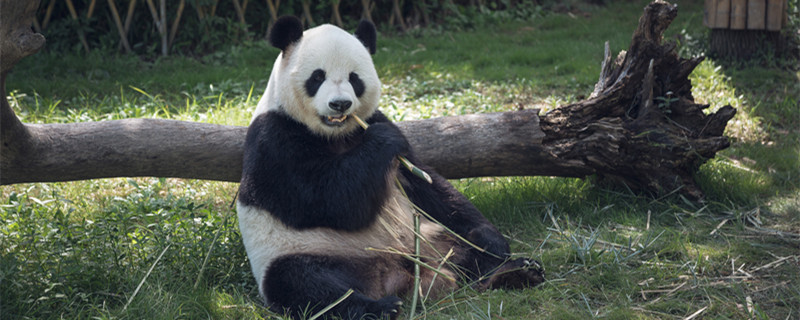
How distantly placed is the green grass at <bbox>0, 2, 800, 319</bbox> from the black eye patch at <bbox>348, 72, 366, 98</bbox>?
1074 mm

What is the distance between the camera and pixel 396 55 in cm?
815

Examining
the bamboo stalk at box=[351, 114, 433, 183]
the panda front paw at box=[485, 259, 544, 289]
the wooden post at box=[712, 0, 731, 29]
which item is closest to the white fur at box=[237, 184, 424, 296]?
the bamboo stalk at box=[351, 114, 433, 183]

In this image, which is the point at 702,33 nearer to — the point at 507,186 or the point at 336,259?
the point at 507,186

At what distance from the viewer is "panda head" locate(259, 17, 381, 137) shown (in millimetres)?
3080

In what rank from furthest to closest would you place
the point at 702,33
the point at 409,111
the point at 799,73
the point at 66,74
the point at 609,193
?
the point at 702,33, the point at 66,74, the point at 799,73, the point at 409,111, the point at 609,193

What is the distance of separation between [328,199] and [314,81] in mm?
564

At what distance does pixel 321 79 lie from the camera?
3137 mm

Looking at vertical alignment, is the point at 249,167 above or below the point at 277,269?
above

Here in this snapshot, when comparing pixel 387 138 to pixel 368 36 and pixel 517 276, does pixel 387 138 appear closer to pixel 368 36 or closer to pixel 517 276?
pixel 368 36

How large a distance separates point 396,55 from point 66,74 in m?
3.72

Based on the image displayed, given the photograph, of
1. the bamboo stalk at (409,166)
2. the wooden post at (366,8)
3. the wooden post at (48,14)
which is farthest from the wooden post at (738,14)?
the wooden post at (48,14)

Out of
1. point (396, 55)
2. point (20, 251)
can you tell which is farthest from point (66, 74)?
point (20, 251)

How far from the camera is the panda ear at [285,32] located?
127 inches

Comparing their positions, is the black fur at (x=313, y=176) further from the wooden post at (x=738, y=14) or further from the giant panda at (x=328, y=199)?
the wooden post at (x=738, y=14)
